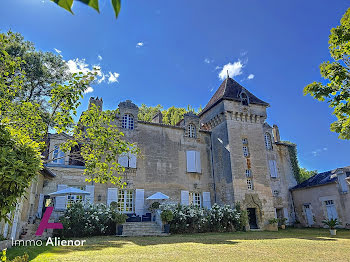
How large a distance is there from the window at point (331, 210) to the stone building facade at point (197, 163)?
11.4 ft

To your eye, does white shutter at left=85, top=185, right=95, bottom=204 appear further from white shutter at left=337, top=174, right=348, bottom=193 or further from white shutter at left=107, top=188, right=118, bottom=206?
white shutter at left=337, top=174, right=348, bottom=193

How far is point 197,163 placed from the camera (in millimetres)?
18469

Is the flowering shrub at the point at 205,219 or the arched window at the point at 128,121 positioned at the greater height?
the arched window at the point at 128,121

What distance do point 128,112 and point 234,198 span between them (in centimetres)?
929

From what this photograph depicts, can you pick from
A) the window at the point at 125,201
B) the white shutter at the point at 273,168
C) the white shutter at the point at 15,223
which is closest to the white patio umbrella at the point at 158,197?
the window at the point at 125,201

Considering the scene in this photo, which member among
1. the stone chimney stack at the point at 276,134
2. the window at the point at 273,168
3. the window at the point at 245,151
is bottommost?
the window at the point at 273,168

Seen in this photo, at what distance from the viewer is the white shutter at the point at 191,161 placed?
18.2 m

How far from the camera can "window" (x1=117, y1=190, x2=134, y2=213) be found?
51.8ft

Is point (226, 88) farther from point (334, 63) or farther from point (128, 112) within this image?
point (334, 63)

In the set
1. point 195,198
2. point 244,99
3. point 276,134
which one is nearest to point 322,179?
point 276,134

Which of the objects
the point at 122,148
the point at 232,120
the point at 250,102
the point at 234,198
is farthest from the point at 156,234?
the point at 250,102

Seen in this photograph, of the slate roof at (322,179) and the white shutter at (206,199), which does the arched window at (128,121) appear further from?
the slate roof at (322,179)

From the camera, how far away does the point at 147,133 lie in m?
17.8

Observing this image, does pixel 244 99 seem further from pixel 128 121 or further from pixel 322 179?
pixel 128 121
